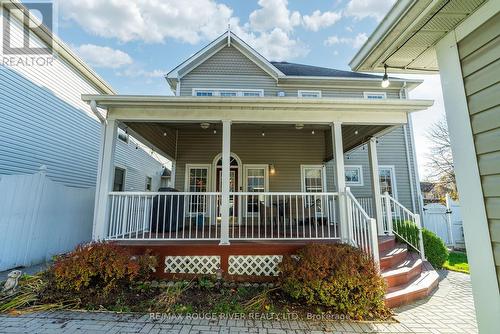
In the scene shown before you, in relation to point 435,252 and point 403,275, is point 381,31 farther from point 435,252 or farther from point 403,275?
point 435,252

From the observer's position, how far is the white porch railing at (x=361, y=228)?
3902 millimetres

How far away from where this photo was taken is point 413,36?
2285 mm

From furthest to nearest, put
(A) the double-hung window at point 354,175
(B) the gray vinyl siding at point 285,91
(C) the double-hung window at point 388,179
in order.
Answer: (C) the double-hung window at point 388,179 < (A) the double-hung window at point 354,175 < (B) the gray vinyl siding at point 285,91

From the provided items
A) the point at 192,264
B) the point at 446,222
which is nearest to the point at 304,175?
the point at 192,264

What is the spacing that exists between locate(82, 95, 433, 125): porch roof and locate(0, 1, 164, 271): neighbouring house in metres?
2.60

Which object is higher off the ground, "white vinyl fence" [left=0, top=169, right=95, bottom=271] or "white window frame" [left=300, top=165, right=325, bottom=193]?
"white window frame" [left=300, top=165, right=325, bottom=193]

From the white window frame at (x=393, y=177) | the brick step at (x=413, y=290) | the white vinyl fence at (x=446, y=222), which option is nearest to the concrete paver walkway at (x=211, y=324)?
the brick step at (x=413, y=290)

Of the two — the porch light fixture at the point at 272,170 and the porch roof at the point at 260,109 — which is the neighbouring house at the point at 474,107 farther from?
the porch light fixture at the point at 272,170

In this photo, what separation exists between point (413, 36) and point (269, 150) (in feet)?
21.5

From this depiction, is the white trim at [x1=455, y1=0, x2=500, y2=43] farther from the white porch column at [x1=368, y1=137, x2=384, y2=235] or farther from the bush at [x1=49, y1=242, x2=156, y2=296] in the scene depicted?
the bush at [x1=49, y1=242, x2=156, y2=296]

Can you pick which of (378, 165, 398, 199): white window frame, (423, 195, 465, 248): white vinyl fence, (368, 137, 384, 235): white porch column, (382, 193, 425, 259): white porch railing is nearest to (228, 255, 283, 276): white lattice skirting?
(368, 137, 384, 235): white porch column

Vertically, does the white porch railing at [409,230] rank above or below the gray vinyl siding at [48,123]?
below

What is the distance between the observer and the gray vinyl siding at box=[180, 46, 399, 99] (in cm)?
933

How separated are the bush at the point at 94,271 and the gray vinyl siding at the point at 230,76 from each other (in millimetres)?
6798
